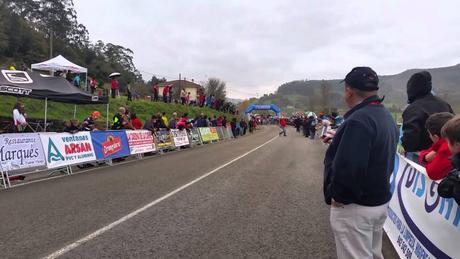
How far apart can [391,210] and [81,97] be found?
1311 cm

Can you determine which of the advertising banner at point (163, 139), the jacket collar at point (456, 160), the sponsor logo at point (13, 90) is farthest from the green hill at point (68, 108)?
the jacket collar at point (456, 160)

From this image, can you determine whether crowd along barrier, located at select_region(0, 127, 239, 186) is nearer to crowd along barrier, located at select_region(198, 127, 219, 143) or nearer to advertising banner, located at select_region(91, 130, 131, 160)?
advertising banner, located at select_region(91, 130, 131, 160)

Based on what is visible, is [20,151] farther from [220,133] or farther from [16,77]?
[220,133]

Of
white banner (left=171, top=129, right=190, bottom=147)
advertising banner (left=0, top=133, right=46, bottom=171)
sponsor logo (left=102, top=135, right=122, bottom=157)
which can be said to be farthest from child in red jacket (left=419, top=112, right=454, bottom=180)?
white banner (left=171, top=129, right=190, bottom=147)

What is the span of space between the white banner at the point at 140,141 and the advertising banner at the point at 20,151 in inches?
225

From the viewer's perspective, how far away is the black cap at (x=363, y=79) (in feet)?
11.0

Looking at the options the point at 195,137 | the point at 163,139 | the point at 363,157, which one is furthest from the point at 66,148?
the point at 195,137

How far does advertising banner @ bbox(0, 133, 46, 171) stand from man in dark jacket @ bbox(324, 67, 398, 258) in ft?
32.0

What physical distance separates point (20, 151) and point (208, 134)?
67.0ft

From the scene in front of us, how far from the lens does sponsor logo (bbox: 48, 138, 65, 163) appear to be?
1233 cm

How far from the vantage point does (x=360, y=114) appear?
127 inches

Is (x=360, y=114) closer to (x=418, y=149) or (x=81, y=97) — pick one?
(x=418, y=149)

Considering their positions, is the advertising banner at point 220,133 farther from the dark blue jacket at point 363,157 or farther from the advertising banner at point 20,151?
the dark blue jacket at point 363,157

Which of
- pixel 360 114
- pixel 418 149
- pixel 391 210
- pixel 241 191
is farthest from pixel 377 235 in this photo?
pixel 241 191
